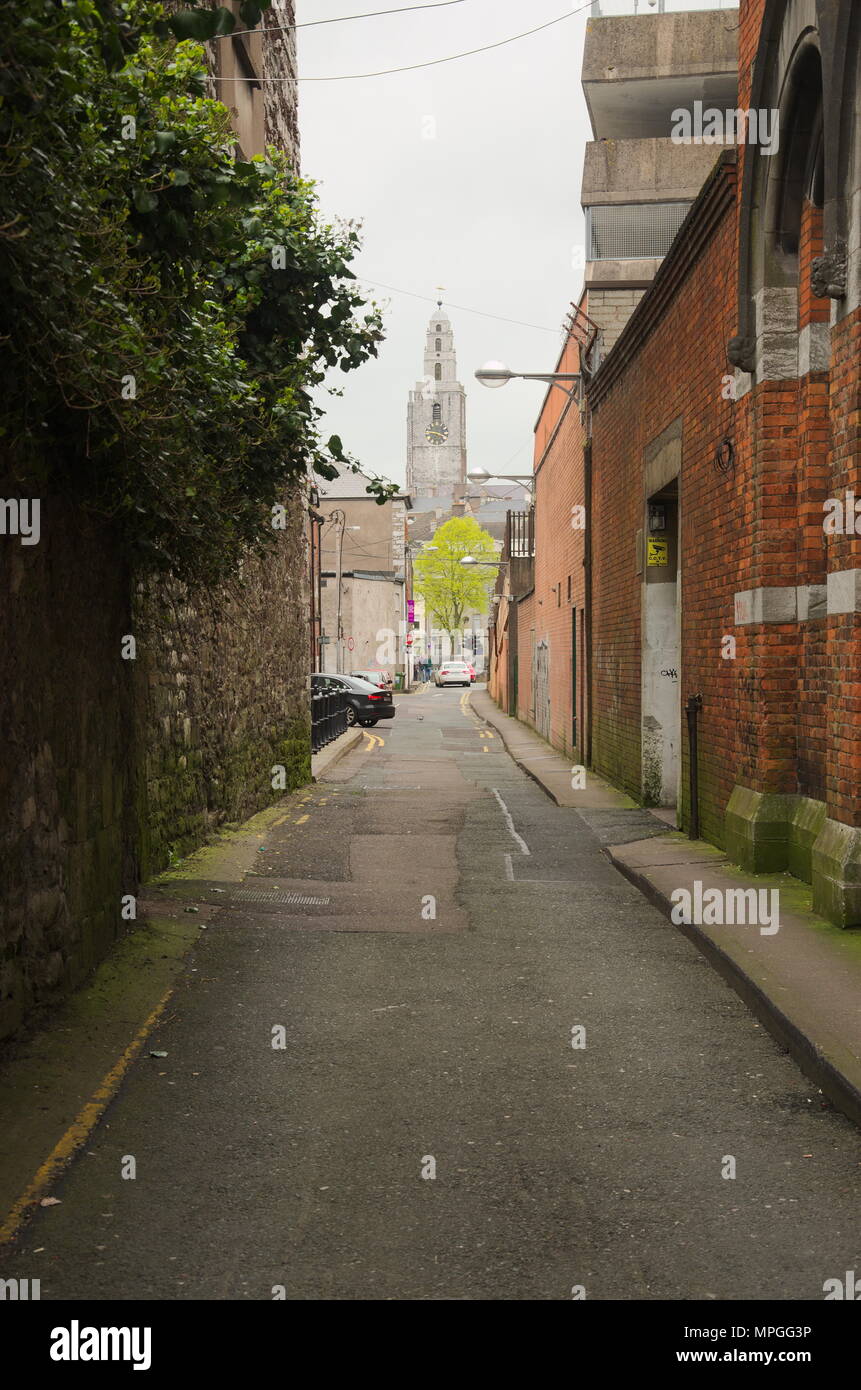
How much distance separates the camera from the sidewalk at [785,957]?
16.5ft

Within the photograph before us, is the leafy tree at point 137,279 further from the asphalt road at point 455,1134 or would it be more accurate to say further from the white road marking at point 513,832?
the white road marking at point 513,832

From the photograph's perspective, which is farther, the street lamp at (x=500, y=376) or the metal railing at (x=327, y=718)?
the metal railing at (x=327, y=718)

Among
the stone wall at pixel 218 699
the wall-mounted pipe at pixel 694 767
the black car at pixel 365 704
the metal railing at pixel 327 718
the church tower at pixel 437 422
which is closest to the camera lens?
the stone wall at pixel 218 699

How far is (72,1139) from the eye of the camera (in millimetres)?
4414

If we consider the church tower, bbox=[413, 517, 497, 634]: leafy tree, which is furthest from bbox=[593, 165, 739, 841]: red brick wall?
the church tower

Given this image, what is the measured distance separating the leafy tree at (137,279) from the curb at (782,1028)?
3.71 meters

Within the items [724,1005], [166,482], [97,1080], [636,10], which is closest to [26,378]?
[166,482]

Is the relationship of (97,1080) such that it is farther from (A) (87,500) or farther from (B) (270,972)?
(A) (87,500)

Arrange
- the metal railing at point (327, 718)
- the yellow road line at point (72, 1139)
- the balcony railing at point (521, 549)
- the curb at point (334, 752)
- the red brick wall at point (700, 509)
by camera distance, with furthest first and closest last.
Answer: the balcony railing at point (521, 549)
the metal railing at point (327, 718)
the curb at point (334, 752)
the red brick wall at point (700, 509)
the yellow road line at point (72, 1139)

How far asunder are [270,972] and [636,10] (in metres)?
22.7

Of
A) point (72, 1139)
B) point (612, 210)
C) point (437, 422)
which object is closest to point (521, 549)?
point (612, 210)

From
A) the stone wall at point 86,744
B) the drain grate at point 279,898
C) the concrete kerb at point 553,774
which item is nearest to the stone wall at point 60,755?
the stone wall at point 86,744

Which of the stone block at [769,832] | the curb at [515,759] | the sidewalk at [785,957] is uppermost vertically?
the stone block at [769,832]

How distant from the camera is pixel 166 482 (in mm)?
6203
